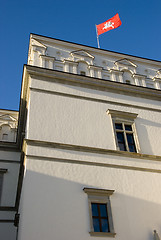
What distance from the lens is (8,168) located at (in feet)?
59.8

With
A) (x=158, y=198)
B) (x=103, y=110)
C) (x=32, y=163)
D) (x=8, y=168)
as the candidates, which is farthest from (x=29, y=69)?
Answer: (x=158, y=198)

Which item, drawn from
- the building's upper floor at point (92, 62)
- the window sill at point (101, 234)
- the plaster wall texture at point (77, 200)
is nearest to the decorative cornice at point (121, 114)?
the building's upper floor at point (92, 62)

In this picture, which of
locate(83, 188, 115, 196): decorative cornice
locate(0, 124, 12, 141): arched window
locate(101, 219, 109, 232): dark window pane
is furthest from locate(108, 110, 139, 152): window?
locate(0, 124, 12, 141): arched window

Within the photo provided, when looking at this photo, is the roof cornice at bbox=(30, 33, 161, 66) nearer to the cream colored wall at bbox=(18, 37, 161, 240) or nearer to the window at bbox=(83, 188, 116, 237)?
the cream colored wall at bbox=(18, 37, 161, 240)

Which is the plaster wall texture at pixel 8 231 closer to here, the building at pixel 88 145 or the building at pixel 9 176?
the building at pixel 9 176

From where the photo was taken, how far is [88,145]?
43.4 feet

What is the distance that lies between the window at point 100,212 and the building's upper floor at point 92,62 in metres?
6.99

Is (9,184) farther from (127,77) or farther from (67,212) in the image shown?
(127,77)

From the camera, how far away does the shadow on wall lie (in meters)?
10.4

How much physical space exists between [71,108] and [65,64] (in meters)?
3.12

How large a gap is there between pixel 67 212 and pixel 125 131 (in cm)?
536

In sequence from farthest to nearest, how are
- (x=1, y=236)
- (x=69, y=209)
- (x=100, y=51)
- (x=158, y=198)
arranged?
(x=100, y=51) < (x=1, y=236) < (x=158, y=198) < (x=69, y=209)

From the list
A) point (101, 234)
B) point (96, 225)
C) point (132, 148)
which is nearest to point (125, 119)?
point (132, 148)

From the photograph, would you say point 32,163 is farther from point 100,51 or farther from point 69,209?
point 100,51
